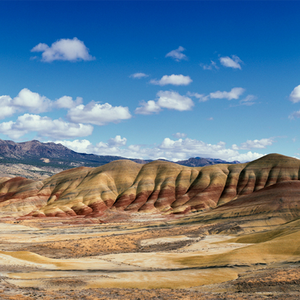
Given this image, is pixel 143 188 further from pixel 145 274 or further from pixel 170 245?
pixel 145 274

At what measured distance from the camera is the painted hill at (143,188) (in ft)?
436

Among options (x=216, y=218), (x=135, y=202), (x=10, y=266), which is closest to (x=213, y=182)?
(x=135, y=202)

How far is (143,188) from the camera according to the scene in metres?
151

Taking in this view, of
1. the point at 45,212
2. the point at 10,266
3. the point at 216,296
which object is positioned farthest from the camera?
the point at 45,212

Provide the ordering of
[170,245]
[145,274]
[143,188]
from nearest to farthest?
[145,274] < [170,245] < [143,188]

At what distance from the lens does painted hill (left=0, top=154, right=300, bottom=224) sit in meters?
133

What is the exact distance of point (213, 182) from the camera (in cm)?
14588

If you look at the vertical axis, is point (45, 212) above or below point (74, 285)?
below

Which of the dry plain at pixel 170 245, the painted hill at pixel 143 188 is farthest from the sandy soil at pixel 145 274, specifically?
the painted hill at pixel 143 188

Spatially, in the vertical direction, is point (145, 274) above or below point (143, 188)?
below

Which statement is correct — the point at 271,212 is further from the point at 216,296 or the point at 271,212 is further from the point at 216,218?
the point at 216,296

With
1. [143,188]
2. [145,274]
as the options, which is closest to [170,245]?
[145,274]

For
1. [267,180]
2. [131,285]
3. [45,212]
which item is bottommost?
[45,212]

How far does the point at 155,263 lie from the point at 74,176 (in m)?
137
